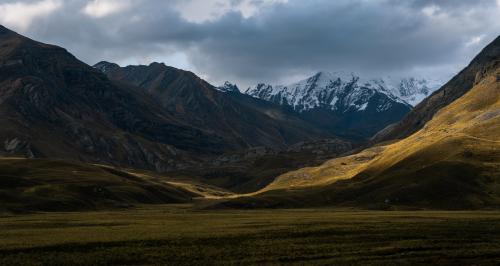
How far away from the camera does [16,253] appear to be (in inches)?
2820

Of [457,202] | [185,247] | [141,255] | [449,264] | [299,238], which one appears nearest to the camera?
[449,264]

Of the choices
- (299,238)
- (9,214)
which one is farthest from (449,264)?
(9,214)

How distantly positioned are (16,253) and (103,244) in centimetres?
1144

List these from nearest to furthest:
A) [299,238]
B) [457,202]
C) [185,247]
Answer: [185,247]
[299,238]
[457,202]

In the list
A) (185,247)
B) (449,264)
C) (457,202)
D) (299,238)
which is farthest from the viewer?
(457,202)

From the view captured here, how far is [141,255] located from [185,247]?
324 inches

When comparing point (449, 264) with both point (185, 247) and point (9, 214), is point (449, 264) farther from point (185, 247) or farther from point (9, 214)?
point (9, 214)

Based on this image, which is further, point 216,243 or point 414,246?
point 216,243

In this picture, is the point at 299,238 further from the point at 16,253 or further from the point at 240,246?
the point at 16,253

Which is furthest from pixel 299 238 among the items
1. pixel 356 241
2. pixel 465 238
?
pixel 465 238

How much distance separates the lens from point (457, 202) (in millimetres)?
194875

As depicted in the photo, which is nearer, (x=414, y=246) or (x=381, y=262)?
(x=381, y=262)

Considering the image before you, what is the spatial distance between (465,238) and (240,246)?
30.7m

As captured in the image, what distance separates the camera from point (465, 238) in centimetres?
8006
